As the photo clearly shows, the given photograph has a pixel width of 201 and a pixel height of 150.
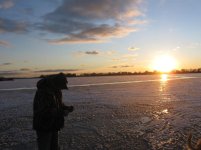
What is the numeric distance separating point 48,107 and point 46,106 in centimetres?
4

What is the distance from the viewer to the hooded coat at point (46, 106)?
503 cm

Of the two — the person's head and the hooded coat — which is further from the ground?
the person's head

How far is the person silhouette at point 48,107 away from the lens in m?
5.04

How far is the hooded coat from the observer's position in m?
5.03

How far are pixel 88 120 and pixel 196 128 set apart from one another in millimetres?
4414

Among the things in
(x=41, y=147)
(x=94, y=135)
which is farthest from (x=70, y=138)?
(x=41, y=147)

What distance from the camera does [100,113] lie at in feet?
45.7

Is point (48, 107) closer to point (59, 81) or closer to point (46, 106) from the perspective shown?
point (46, 106)

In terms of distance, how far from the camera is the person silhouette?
504cm

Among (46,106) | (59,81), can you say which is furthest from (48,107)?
(59,81)

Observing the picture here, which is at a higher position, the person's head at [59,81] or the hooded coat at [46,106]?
the person's head at [59,81]

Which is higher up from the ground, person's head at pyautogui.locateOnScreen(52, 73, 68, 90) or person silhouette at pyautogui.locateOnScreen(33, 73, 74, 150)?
person's head at pyautogui.locateOnScreen(52, 73, 68, 90)

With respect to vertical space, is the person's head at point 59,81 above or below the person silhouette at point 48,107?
above

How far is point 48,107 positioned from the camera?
16.5ft
